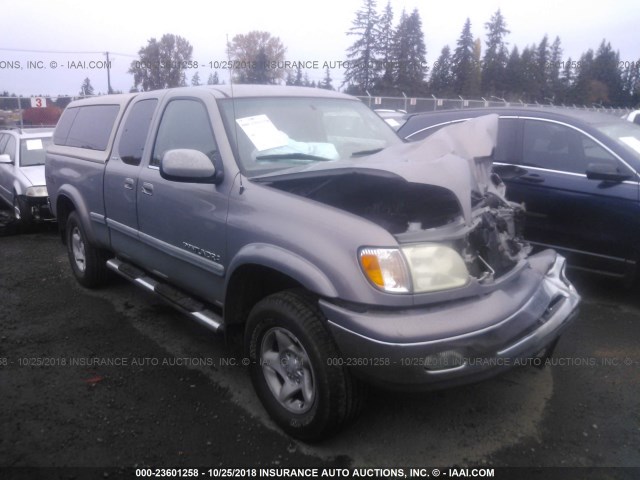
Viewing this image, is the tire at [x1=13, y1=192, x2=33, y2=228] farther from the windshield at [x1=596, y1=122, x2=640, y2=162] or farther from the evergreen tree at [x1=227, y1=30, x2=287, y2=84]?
the windshield at [x1=596, y1=122, x2=640, y2=162]

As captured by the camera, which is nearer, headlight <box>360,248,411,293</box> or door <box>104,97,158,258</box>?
headlight <box>360,248,411,293</box>

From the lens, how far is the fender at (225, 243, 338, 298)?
96.0 inches

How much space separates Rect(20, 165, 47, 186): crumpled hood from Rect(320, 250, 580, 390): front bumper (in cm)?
714

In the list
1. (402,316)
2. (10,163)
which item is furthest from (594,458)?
(10,163)

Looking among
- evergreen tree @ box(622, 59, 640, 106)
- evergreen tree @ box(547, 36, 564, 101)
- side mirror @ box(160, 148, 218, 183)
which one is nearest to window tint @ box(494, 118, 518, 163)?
side mirror @ box(160, 148, 218, 183)

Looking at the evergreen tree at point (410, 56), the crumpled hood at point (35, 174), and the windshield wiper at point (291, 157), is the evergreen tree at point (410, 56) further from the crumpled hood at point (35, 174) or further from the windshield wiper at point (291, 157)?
the windshield wiper at point (291, 157)

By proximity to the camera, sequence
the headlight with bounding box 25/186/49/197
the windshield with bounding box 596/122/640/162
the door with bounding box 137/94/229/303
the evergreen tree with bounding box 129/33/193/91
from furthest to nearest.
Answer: the evergreen tree with bounding box 129/33/193/91
the headlight with bounding box 25/186/49/197
the windshield with bounding box 596/122/640/162
the door with bounding box 137/94/229/303

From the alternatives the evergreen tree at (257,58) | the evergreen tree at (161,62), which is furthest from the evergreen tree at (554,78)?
the evergreen tree at (257,58)

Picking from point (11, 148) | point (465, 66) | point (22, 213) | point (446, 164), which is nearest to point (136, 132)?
point (446, 164)

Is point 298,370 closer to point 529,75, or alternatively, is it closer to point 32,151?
point 32,151

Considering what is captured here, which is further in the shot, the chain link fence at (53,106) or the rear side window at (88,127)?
the chain link fence at (53,106)

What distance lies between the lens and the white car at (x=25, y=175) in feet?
25.9

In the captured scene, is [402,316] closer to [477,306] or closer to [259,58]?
[477,306]

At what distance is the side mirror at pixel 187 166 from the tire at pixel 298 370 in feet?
2.87
